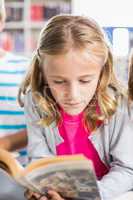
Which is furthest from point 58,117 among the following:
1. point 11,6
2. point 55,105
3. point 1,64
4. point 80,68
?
point 11,6

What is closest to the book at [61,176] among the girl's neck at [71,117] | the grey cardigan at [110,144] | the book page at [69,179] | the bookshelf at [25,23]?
the book page at [69,179]

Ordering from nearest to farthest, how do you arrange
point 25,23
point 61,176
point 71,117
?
point 61,176 → point 71,117 → point 25,23

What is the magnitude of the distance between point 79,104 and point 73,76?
82mm

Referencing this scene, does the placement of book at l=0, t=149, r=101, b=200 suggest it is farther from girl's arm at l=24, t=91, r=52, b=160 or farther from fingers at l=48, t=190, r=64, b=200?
girl's arm at l=24, t=91, r=52, b=160

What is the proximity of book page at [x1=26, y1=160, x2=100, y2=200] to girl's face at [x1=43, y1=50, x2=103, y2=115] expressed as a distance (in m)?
0.21

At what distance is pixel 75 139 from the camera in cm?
114

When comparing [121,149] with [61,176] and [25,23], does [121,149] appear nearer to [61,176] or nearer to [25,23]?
[61,176]

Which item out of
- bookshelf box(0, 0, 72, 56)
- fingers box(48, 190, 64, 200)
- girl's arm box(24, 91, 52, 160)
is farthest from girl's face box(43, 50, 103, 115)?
bookshelf box(0, 0, 72, 56)

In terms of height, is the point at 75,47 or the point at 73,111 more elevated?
the point at 75,47

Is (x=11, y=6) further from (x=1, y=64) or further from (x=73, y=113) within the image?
(x=73, y=113)

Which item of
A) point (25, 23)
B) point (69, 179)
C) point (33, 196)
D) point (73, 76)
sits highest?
point (73, 76)

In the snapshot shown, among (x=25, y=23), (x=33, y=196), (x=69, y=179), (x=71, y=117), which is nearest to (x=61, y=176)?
(x=69, y=179)

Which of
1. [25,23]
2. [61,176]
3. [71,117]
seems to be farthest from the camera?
[25,23]

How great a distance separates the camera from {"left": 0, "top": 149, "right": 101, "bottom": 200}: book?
873 mm
